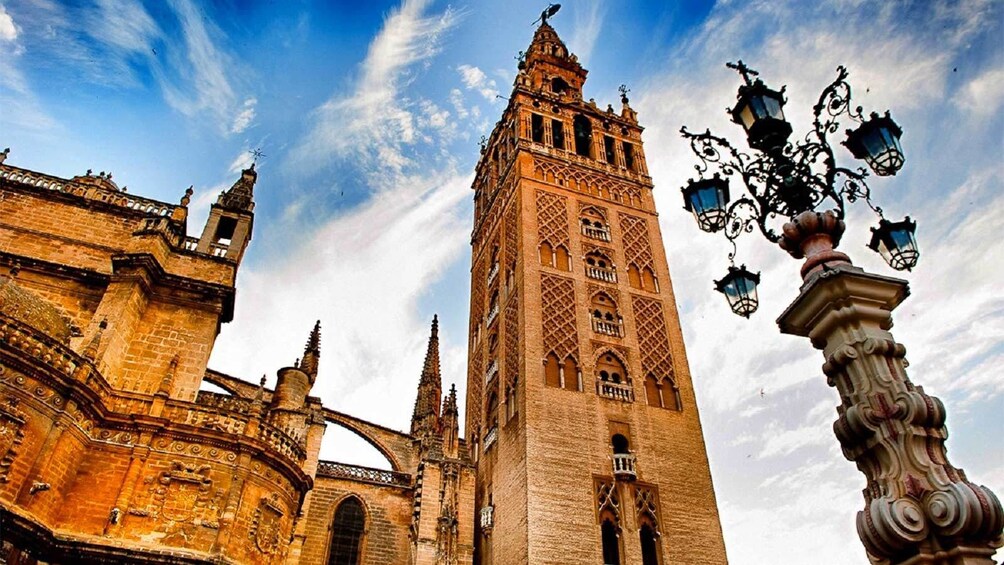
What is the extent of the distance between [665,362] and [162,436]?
A: 48.7 feet

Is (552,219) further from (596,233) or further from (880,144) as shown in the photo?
(880,144)

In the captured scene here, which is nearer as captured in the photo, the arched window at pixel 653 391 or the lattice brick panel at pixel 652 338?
the arched window at pixel 653 391

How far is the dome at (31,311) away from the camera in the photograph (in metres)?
11.4

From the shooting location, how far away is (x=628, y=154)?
2866 cm

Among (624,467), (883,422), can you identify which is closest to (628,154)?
(624,467)

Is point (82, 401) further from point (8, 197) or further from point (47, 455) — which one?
point (8, 197)

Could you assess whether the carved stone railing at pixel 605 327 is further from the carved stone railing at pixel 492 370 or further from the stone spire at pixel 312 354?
the stone spire at pixel 312 354

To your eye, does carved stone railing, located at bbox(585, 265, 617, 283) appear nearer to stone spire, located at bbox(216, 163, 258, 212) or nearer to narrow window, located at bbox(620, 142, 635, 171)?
narrow window, located at bbox(620, 142, 635, 171)

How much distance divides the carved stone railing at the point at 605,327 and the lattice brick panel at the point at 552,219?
3.22 meters

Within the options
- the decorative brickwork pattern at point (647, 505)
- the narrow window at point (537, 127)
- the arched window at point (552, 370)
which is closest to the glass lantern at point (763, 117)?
the decorative brickwork pattern at point (647, 505)

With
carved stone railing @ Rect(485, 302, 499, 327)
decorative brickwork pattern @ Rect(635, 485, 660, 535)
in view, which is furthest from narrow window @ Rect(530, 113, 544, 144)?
decorative brickwork pattern @ Rect(635, 485, 660, 535)

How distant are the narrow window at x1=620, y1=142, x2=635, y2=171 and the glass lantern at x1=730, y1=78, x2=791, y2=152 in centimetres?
2222

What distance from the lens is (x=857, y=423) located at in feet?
14.2

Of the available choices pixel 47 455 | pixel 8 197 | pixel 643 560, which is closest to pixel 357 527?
pixel 643 560
